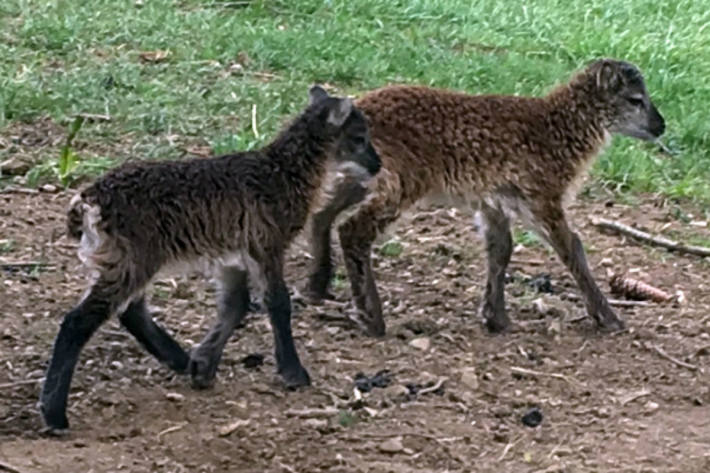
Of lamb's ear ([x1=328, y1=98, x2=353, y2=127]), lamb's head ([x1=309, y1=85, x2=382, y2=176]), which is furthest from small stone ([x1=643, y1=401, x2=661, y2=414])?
lamb's ear ([x1=328, y1=98, x2=353, y2=127])

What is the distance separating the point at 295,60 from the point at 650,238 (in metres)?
3.72

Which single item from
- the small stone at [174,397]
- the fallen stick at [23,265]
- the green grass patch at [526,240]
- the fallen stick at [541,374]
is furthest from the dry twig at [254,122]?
the small stone at [174,397]

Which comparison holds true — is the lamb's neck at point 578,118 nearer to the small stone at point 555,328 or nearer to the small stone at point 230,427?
the small stone at point 555,328

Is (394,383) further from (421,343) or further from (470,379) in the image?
(421,343)

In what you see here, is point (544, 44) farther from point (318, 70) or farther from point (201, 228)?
point (201, 228)

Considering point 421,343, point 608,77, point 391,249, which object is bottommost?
point 391,249

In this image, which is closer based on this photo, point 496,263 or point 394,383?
point 394,383

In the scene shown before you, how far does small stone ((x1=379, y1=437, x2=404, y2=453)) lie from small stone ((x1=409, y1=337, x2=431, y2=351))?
1.08 m

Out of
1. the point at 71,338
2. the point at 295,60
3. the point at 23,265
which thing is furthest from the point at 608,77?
the point at 295,60

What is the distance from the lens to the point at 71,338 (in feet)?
17.7

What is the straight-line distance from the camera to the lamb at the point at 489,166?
671cm

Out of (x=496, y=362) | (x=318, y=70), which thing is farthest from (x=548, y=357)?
(x=318, y=70)

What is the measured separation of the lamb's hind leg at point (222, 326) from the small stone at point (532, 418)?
1.23 meters

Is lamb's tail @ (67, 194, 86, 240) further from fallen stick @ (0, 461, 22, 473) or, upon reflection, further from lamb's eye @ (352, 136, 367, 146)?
lamb's eye @ (352, 136, 367, 146)
